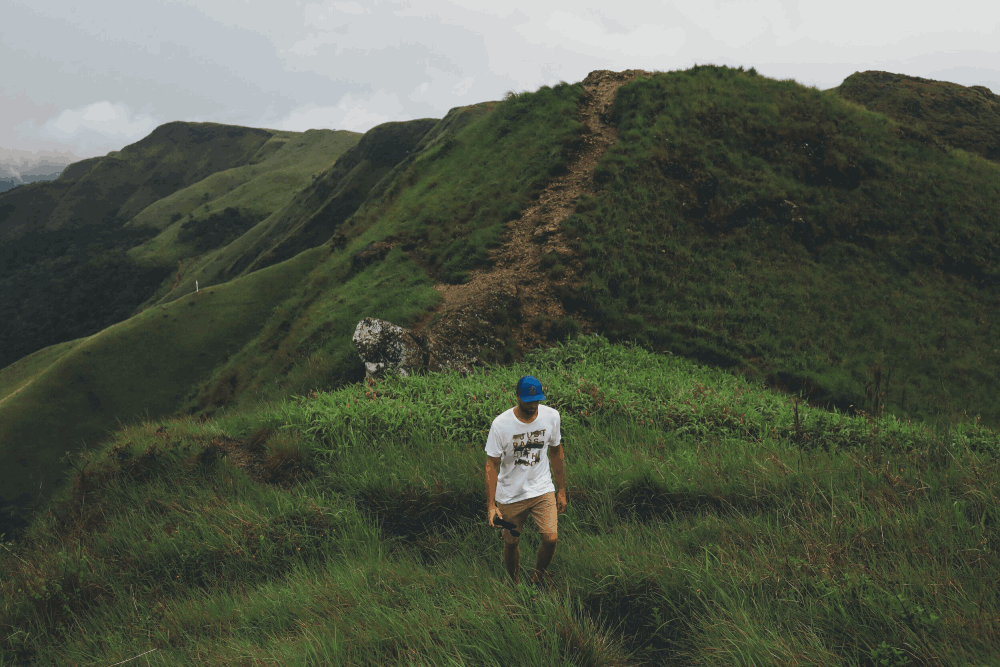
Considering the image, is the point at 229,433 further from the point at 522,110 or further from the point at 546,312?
the point at 522,110

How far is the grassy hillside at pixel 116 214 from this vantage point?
96.5m

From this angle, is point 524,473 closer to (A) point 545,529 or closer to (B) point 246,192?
(A) point 545,529

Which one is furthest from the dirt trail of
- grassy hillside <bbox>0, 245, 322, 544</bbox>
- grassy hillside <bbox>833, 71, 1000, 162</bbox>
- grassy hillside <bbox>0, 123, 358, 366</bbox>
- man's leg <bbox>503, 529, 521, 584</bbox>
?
grassy hillside <bbox>0, 123, 358, 366</bbox>

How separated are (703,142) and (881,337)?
8.71 m

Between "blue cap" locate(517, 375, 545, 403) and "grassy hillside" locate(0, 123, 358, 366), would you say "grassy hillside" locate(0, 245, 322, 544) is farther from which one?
"grassy hillside" locate(0, 123, 358, 366)

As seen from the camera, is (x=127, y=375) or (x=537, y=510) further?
(x=127, y=375)

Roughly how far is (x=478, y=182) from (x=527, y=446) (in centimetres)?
1607

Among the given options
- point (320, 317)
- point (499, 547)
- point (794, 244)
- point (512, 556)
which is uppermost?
point (794, 244)

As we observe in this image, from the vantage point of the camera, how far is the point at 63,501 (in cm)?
733

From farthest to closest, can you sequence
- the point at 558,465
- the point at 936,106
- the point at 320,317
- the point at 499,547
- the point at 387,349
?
the point at 936,106, the point at 320,317, the point at 387,349, the point at 499,547, the point at 558,465

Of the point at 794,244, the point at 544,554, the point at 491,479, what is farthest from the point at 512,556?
the point at 794,244

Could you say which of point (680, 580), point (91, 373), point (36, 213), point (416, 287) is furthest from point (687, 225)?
point (36, 213)

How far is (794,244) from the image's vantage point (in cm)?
1516

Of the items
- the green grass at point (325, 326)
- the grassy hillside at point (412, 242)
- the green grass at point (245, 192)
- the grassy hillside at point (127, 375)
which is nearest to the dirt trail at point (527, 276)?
the grassy hillside at point (412, 242)
